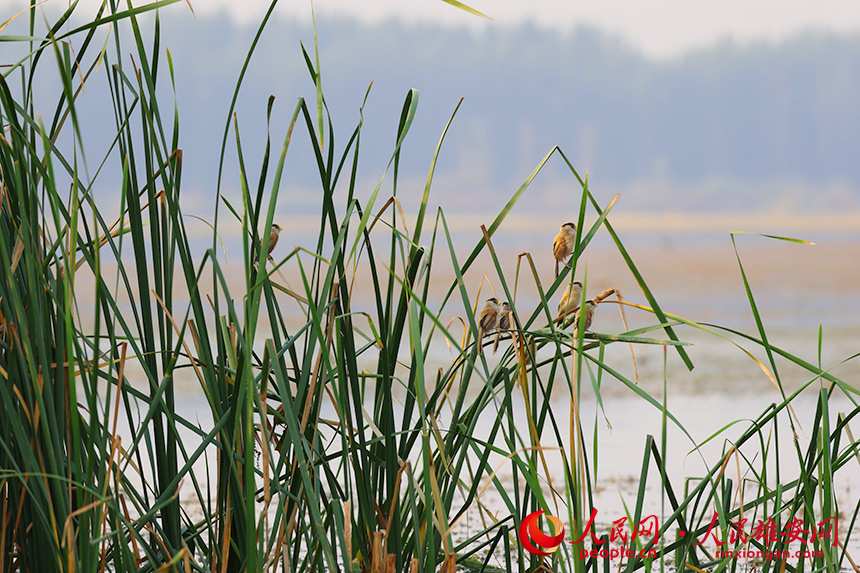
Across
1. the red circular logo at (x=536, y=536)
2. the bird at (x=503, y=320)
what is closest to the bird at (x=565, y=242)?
the bird at (x=503, y=320)

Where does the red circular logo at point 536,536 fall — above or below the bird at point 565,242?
below

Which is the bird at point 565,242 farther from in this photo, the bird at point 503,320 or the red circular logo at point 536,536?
the red circular logo at point 536,536

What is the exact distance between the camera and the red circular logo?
689 mm

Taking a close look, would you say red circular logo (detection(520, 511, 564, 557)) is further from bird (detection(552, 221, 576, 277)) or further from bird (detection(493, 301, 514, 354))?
bird (detection(552, 221, 576, 277))

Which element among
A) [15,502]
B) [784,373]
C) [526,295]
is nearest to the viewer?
[15,502]

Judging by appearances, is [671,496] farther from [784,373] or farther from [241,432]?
[784,373]

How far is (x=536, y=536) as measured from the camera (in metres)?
0.72

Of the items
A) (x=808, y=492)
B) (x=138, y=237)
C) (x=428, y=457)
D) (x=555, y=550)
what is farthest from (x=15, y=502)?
(x=808, y=492)

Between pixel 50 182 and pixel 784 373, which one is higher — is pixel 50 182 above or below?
above

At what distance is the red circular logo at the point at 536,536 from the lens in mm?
689

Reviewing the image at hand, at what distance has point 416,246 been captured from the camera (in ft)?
2.08

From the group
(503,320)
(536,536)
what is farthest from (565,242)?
(536,536)

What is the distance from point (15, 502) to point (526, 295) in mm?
6169

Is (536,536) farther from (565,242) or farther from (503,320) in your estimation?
(565,242)
